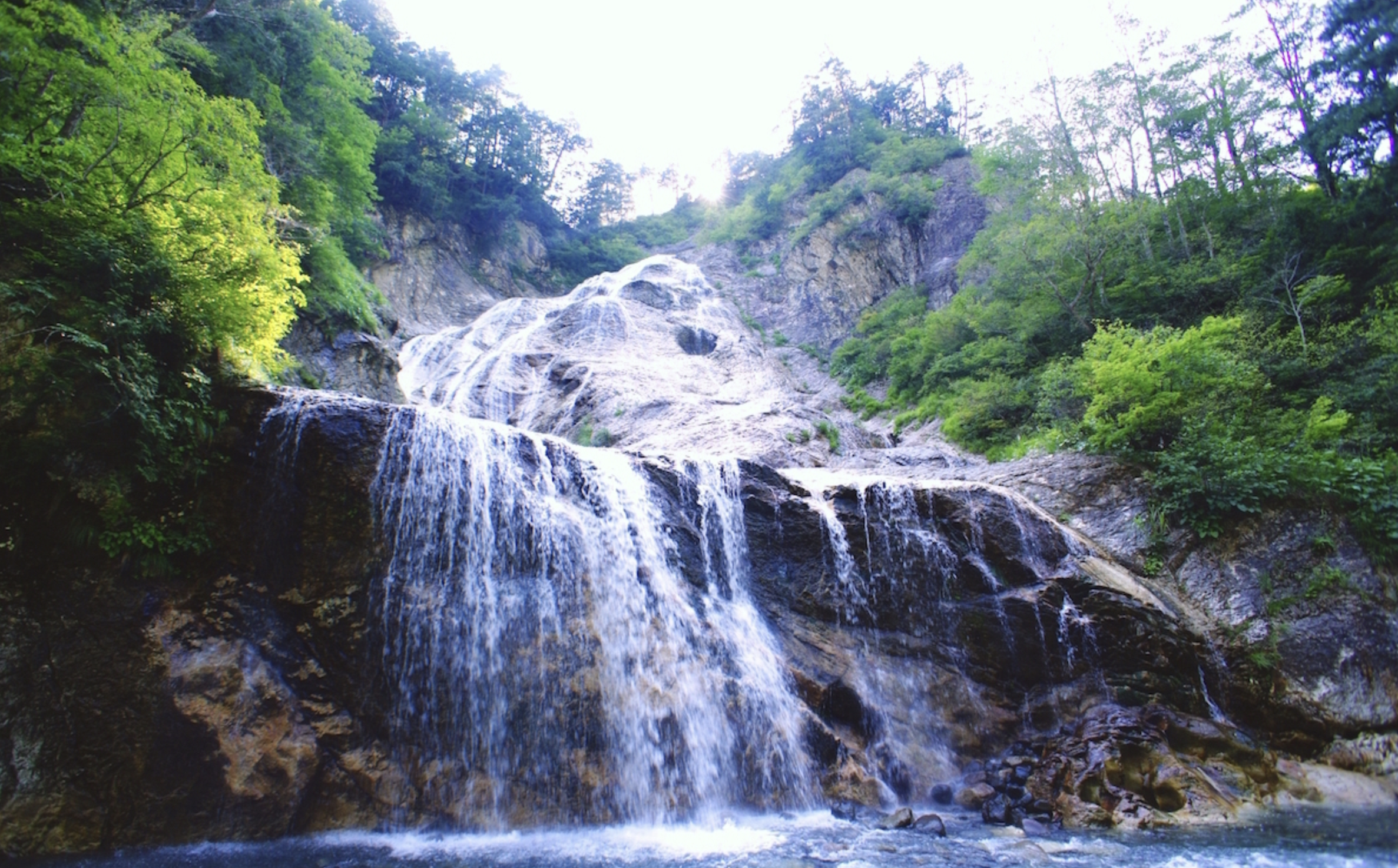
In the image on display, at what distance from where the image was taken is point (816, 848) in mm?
5938

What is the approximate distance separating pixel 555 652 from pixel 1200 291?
1741 cm

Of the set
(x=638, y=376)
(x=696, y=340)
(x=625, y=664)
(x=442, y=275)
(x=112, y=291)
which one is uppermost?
(x=442, y=275)

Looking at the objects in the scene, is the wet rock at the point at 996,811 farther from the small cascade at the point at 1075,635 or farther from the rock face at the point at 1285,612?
the rock face at the point at 1285,612

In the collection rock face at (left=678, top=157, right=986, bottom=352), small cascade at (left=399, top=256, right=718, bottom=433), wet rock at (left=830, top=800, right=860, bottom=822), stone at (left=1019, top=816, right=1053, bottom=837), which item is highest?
rock face at (left=678, top=157, right=986, bottom=352)

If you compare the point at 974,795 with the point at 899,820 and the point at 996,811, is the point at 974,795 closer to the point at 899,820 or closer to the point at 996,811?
the point at 996,811

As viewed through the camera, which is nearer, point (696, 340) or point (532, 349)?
point (532, 349)

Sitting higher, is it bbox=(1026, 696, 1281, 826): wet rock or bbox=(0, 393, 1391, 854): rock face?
bbox=(0, 393, 1391, 854): rock face

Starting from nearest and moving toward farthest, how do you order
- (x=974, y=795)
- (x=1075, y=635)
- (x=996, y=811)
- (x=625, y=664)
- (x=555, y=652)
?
(x=996, y=811) → (x=974, y=795) → (x=555, y=652) → (x=625, y=664) → (x=1075, y=635)

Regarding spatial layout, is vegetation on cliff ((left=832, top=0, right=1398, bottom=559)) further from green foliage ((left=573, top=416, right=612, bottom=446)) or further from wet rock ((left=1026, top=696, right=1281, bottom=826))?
green foliage ((left=573, top=416, right=612, bottom=446))

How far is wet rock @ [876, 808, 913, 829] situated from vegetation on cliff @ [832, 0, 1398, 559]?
6918 millimetres

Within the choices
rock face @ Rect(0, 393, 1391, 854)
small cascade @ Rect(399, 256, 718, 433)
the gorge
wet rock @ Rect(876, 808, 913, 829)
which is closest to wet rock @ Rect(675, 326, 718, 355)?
small cascade @ Rect(399, 256, 718, 433)

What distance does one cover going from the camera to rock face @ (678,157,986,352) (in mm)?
27391

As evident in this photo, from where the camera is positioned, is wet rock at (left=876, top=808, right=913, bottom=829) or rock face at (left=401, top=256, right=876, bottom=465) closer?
wet rock at (left=876, top=808, right=913, bottom=829)

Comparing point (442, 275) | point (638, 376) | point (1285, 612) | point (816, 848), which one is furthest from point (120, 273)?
point (442, 275)
